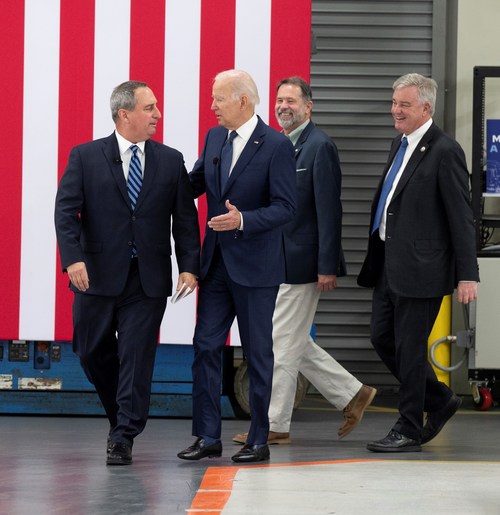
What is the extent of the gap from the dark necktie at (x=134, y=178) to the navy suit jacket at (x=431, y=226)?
1055 millimetres

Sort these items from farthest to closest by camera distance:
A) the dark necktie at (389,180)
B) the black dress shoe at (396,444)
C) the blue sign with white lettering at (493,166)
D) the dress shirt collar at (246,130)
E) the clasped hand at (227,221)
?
the blue sign with white lettering at (493,166) → the dark necktie at (389,180) → the black dress shoe at (396,444) → the dress shirt collar at (246,130) → the clasped hand at (227,221)

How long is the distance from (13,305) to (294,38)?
194 centimetres

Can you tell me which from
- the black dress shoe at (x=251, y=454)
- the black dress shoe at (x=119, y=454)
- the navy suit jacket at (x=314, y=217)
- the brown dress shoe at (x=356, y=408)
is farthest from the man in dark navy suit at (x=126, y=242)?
the brown dress shoe at (x=356, y=408)

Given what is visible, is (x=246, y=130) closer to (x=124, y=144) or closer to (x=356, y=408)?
(x=124, y=144)

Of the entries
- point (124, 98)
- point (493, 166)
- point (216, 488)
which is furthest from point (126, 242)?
point (493, 166)

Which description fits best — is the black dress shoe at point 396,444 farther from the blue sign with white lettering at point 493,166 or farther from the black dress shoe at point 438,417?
the blue sign with white lettering at point 493,166

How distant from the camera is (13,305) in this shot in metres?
6.24

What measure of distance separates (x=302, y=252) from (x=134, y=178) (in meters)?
0.95

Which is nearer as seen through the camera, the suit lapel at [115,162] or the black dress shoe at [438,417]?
the suit lapel at [115,162]

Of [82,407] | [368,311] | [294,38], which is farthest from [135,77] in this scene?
[368,311]

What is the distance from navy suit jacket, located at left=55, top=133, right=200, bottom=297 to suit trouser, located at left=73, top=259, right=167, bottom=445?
0.20ft

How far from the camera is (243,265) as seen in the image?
4.79 metres

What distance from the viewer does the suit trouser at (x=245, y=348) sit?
481cm

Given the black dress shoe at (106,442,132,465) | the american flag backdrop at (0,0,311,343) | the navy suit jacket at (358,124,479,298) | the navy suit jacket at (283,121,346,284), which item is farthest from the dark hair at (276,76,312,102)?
the black dress shoe at (106,442,132,465)
